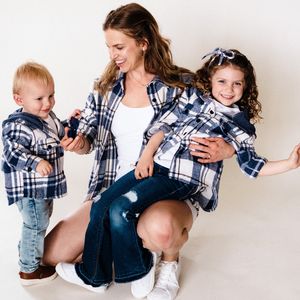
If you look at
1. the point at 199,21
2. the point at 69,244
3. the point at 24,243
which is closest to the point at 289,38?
the point at 199,21

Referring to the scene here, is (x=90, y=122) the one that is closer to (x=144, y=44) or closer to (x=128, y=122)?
(x=128, y=122)

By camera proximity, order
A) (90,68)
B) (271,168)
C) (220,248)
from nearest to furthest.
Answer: (271,168)
(220,248)
(90,68)

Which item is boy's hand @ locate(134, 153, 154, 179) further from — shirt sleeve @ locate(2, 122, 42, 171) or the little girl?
shirt sleeve @ locate(2, 122, 42, 171)

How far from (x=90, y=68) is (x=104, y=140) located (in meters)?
1.05

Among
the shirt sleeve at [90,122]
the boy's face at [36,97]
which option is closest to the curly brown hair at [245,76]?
the shirt sleeve at [90,122]

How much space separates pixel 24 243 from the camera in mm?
2061

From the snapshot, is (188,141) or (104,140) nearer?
(188,141)

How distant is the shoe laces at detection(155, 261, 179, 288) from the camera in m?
2.03

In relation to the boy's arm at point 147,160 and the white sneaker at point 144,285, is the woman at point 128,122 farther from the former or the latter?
the boy's arm at point 147,160

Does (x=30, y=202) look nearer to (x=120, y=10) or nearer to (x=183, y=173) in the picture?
(x=183, y=173)

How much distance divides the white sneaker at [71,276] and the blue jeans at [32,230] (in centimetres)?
14

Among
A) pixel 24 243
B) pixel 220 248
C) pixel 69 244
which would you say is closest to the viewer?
pixel 24 243

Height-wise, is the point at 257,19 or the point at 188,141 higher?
the point at 257,19

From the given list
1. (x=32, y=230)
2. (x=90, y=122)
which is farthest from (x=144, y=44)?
(x=32, y=230)
